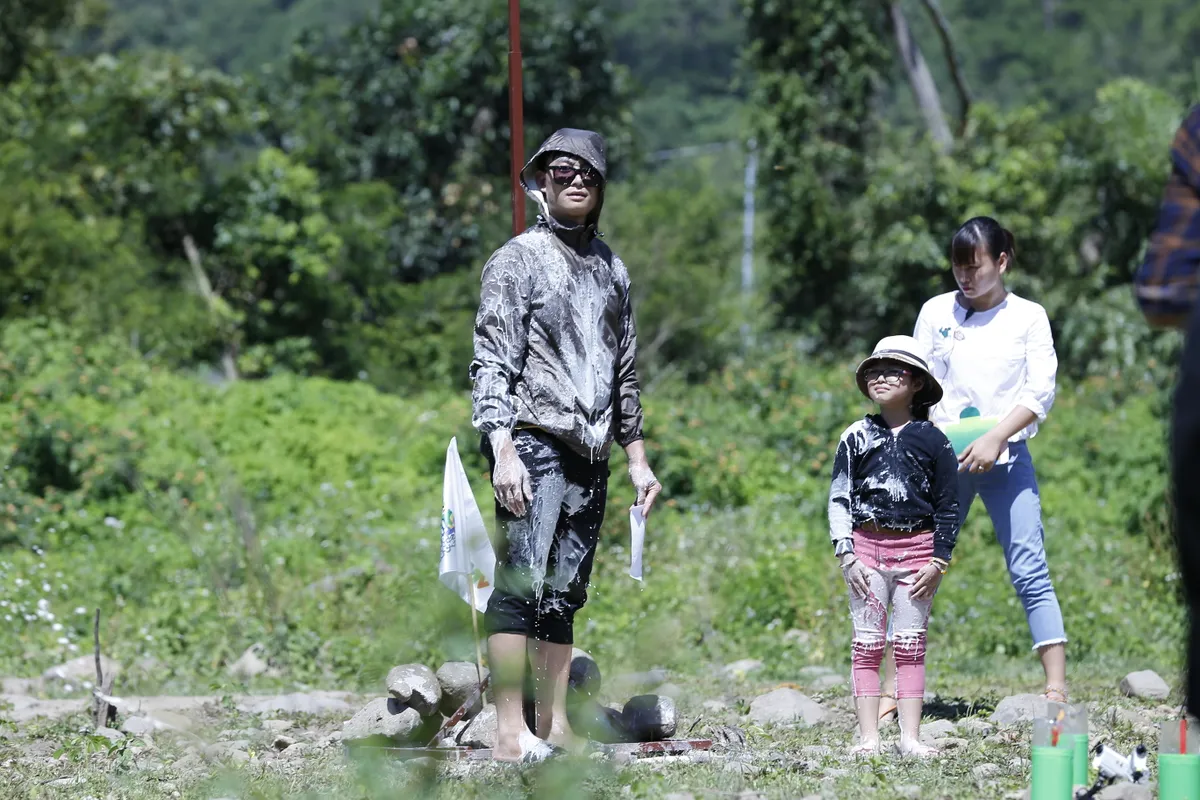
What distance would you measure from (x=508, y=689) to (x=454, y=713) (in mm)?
739

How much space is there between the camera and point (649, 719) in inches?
203

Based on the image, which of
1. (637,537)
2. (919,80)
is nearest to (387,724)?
(637,537)

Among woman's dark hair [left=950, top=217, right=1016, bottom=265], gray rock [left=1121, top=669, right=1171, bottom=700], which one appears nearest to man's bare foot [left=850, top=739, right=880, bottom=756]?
woman's dark hair [left=950, top=217, right=1016, bottom=265]

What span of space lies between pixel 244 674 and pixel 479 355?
360 centimetres

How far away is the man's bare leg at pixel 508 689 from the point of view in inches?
179

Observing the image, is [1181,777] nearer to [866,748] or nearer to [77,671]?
[866,748]

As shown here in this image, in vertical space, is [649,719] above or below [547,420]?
below

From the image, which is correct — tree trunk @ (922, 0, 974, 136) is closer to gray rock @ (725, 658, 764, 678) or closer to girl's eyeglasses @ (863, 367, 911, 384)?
gray rock @ (725, 658, 764, 678)

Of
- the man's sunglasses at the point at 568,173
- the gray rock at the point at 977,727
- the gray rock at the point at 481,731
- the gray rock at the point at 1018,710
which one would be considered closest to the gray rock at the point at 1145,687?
the gray rock at the point at 1018,710

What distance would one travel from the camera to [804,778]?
437cm

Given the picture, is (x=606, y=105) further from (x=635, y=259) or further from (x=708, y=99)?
(x=708, y=99)

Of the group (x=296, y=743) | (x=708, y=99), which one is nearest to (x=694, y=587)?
(x=296, y=743)

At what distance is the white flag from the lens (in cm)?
478

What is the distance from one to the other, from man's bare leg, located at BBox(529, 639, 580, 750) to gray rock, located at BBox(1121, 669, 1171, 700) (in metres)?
2.66
